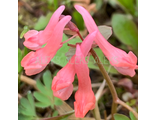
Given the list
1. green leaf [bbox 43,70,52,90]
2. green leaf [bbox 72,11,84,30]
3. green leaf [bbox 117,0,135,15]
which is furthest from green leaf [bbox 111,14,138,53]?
green leaf [bbox 43,70,52,90]

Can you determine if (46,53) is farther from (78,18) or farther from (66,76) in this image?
(78,18)

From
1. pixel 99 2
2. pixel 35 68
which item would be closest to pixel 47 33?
pixel 35 68

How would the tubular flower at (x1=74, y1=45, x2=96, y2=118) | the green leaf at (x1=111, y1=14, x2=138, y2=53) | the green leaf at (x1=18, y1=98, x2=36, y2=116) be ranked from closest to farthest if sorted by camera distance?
the tubular flower at (x1=74, y1=45, x2=96, y2=118) < the green leaf at (x1=18, y1=98, x2=36, y2=116) < the green leaf at (x1=111, y1=14, x2=138, y2=53)

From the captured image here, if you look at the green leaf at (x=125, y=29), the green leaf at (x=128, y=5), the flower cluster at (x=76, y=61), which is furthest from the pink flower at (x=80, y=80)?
the green leaf at (x=128, y=5)

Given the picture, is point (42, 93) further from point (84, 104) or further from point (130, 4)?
point (130, 4)

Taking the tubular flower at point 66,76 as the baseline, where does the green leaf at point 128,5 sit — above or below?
above

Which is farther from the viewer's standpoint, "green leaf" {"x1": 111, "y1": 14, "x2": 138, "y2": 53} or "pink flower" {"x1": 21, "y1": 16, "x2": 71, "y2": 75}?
"green leaf" {"x1": 111, "y1": 14, "x2": 138, "y2": 53}

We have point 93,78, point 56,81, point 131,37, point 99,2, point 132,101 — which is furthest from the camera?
point 99,2

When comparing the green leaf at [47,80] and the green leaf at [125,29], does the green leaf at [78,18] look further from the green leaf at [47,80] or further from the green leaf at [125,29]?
the green leaf at [47,80]

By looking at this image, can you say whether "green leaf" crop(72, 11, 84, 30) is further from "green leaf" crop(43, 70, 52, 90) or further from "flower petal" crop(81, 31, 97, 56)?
"flower petal" crop(81, 31, 97, 56)
